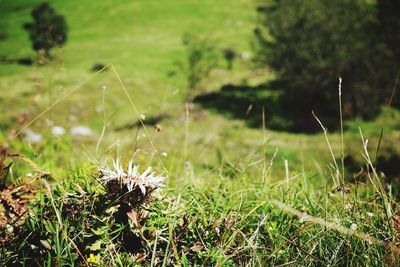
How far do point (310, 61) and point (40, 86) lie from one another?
796 inches

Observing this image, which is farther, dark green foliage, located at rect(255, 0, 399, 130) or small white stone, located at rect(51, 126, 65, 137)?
dark green foliage, located at rect(255, 0, 399, 130)

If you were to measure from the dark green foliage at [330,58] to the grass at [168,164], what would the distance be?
6.14 feet

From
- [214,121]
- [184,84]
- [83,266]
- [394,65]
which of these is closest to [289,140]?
[214,121]

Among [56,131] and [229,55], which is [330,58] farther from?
[56,131]

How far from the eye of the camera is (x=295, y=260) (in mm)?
1471

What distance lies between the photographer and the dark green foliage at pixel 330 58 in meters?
20.8

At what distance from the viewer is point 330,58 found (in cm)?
2059

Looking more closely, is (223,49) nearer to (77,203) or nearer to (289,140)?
(289,140)

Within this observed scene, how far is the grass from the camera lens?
4.98 ft

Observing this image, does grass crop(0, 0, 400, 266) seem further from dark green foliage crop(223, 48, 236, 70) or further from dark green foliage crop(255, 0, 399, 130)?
dark green foliage crop(255, 0, 399, 130)

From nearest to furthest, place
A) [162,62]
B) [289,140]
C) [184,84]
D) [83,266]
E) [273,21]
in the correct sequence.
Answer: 1. [83,266]
2. [289,140]
3. [273,21]
4. [184,84]
5. [162,62]

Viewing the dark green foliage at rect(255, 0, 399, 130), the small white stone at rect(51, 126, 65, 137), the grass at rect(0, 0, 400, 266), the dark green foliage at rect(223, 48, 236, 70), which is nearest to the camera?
the grass at rect(0, 0, 400, 266)

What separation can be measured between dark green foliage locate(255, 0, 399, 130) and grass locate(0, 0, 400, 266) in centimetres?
187

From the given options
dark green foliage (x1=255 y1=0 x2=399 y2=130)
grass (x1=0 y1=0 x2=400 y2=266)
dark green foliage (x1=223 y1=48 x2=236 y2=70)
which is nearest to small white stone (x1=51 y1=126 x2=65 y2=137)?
grass (x1=0 y1=0 x2=400 y2=266)
